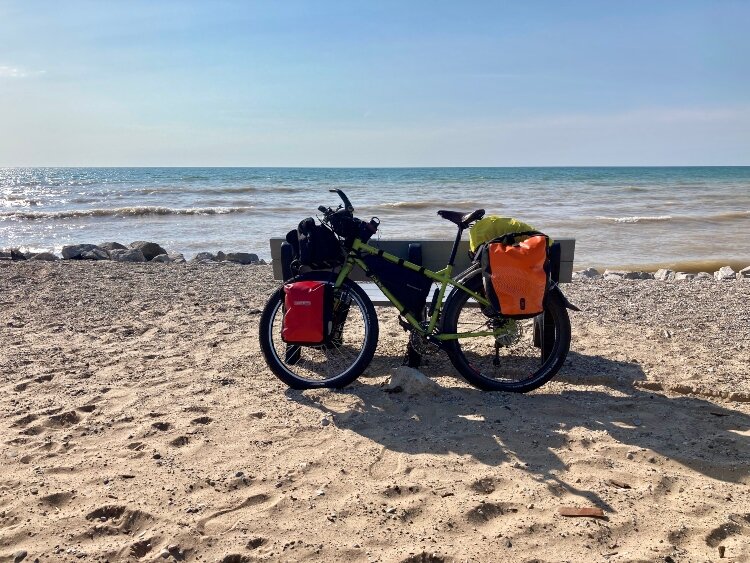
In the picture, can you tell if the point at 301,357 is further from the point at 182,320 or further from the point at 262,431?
the point at 182,320

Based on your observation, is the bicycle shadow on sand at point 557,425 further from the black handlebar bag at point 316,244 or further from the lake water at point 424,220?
the lake water at point 424,220

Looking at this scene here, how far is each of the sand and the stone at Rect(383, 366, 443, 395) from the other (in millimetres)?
43

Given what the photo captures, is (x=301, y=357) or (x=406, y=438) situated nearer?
(x=406, y=438)

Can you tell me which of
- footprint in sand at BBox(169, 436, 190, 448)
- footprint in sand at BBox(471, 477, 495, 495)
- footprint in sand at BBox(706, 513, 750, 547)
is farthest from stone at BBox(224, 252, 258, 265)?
footprint in sand at BBox(706, 513, 750, 547)

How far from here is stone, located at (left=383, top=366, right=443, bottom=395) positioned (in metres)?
4.10

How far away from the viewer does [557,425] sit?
3598mm

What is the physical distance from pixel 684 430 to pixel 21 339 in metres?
5.14

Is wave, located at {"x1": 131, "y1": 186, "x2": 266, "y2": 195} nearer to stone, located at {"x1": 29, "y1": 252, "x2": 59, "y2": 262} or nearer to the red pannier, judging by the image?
stone, located at {"x1": 29, "y1": 252, "x2": 59, "y2": 262}

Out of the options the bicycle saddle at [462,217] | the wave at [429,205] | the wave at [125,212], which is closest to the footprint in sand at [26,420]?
the bicycle saddle at [462,217]

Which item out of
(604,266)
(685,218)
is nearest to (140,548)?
(604,266)

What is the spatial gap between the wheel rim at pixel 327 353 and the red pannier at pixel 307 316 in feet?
0.49

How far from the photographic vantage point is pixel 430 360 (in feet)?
15.9

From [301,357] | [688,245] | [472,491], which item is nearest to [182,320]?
[301,357]

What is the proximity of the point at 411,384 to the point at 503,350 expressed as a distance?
1.18 metres
